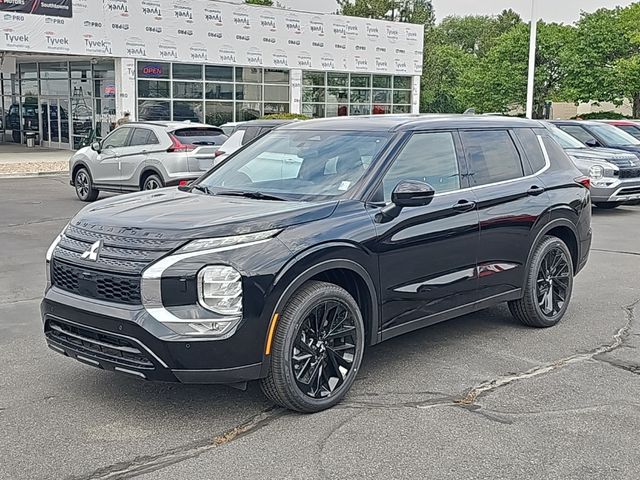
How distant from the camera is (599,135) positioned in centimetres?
1648

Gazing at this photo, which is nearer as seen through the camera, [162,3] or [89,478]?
[89,478]

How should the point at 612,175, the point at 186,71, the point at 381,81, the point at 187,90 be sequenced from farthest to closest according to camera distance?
the point at 381,81 → the point at 187,90 → the point at 186,71 → the point at 612,175

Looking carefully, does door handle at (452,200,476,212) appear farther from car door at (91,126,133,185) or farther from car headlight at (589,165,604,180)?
car door at (91,126,133,185)

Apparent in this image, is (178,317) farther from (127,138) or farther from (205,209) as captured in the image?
(127,138)

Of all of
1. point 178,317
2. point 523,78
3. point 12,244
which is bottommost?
point 12,244

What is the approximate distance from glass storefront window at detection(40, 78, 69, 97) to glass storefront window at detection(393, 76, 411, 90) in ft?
51.2

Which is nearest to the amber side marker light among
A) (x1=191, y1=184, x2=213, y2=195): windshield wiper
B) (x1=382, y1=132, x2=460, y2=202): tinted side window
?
(x1=382, y1=132, x2=460, y2=202): tinted side window

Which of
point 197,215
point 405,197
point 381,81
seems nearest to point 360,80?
point 381,81

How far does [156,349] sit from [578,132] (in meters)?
14.1

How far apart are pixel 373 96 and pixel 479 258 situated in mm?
32545

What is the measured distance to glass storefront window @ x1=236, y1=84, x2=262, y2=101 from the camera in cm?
3250

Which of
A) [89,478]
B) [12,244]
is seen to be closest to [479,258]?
[89,478]

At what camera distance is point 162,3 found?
29156 millimetres

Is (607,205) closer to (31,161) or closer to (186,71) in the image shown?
(31,161)
